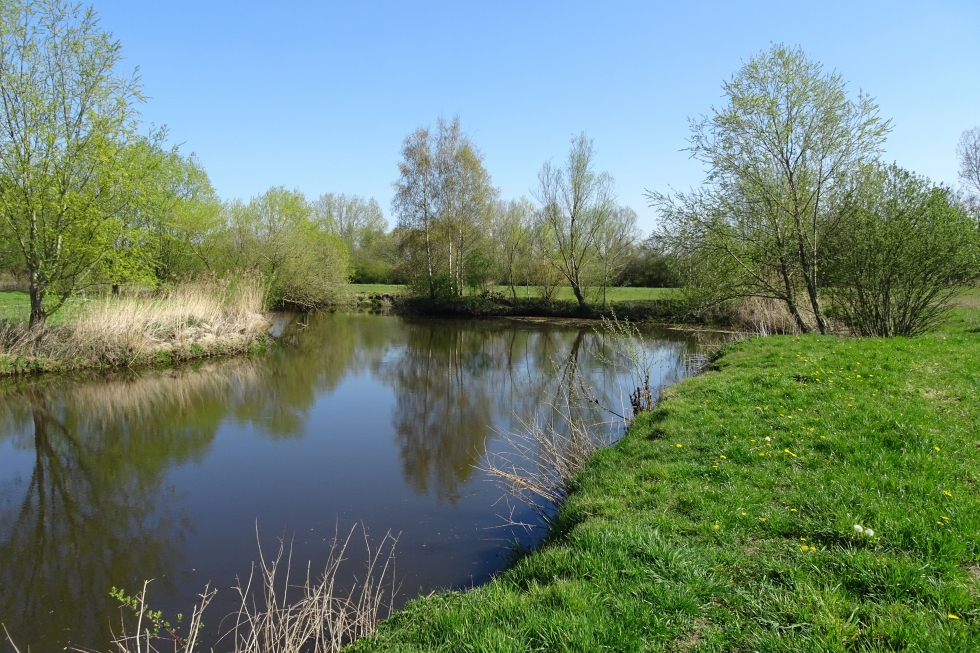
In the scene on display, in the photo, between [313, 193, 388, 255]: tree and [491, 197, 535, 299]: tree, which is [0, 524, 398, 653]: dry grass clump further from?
[313, 193, 388, 255]: tree

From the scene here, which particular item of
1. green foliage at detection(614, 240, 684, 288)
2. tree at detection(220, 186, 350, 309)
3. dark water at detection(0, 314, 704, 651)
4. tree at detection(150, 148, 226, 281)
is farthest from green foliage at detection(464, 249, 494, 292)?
dark water at detection(0, 314, 704, 651)

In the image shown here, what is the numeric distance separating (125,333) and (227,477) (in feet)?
29.6

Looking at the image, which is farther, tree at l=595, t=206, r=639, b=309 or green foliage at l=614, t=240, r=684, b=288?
green foliage at l=614, t=240, r=684, b=288

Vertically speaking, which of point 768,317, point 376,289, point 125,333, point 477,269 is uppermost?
point 477,269

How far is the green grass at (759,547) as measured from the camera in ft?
9.35

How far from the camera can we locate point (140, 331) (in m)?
14.8

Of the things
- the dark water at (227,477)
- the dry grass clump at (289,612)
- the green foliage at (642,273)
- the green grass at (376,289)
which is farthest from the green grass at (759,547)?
the green foliage at (642,273)

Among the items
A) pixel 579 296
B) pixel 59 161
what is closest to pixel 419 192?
pixel 579 296

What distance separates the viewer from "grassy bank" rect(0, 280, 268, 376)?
13422 millimetres

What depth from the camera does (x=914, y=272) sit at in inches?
466

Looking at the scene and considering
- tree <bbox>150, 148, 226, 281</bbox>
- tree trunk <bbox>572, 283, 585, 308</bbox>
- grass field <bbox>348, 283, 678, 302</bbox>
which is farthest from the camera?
grass field <bbox>348, 283, 678, 302</bbox>

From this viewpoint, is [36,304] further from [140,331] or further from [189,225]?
[189,225]

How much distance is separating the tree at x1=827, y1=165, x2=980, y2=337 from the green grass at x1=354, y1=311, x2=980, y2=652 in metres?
6.37

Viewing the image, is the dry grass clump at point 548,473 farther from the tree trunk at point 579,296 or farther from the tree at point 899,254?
the tree trunk at point 579,296
